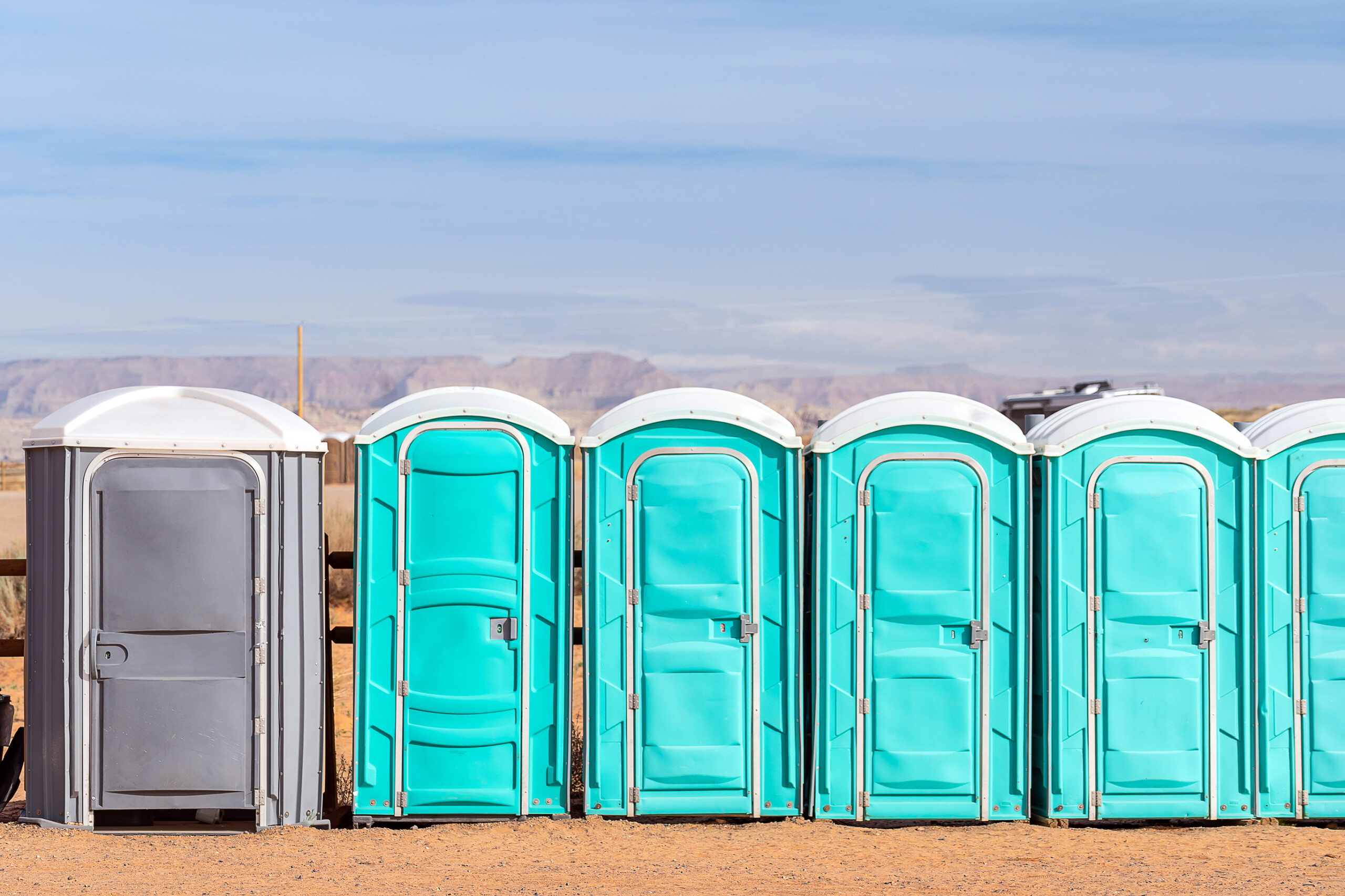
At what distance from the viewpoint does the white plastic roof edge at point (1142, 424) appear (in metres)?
6.18

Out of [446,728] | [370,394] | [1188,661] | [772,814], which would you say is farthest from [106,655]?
[370,394]

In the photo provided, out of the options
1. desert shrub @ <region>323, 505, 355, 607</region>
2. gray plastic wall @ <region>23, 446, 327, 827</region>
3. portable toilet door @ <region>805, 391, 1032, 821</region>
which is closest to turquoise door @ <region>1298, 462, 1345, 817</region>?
portable toilet door @ <region>805, 391, 1032, 821</region>

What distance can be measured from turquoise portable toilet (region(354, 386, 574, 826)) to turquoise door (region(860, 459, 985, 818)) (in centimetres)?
158

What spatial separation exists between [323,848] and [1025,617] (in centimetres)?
366

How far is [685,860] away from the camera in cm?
571

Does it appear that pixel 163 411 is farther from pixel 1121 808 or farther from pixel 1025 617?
pixel 1121 808

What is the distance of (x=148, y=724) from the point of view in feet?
19.7

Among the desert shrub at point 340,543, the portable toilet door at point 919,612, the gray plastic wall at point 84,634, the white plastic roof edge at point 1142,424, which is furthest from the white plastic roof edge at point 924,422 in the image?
the desert shrub at point 340,543

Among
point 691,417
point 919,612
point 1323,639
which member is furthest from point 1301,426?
point 691,417

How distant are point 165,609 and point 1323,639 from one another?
19.2ft

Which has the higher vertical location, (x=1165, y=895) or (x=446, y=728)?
(x=446, y=728)

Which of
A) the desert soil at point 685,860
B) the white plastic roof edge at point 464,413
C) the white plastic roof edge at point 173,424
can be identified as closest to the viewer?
the desert soil at point 685,860

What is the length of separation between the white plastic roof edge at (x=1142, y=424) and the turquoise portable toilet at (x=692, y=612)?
1367mm

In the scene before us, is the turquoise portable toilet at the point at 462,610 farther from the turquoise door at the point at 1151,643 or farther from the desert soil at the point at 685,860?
the turquoise door at the point at 1151,643
